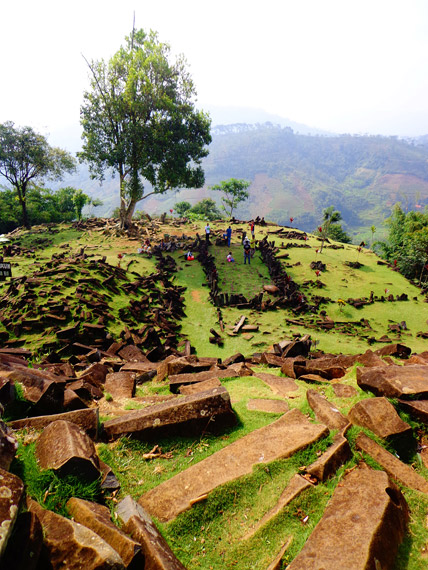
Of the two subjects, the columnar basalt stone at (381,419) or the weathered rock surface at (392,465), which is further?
the columnar basalt stone at (381,419)

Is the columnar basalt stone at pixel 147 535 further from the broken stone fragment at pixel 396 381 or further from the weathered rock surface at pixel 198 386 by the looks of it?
the broken stone fragment at pixel 396 381

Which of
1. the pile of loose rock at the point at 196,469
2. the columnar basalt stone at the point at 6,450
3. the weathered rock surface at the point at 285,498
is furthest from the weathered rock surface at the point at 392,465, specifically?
the columnar basalt stone at the point at 6,450

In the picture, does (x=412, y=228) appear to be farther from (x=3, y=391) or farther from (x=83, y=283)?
(x=3, y=391)

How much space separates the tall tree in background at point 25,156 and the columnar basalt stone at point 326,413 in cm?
3390

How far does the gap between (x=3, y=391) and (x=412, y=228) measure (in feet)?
116

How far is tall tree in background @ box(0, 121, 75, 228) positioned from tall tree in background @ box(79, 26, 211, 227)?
6.86 metres

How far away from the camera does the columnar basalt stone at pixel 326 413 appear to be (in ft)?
12.4

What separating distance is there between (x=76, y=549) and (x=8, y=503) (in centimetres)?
57

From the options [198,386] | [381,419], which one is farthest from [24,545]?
[381,419]

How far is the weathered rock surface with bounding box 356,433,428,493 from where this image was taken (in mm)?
3015

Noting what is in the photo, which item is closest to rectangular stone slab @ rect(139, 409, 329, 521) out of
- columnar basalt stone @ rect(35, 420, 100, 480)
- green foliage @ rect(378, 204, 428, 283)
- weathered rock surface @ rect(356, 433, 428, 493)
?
weathered rock surface @ rect(356, 433, 428, 493)

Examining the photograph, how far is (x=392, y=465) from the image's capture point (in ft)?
10.4

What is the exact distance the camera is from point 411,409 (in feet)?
12.7

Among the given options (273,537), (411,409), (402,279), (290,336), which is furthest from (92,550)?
(402,279)
